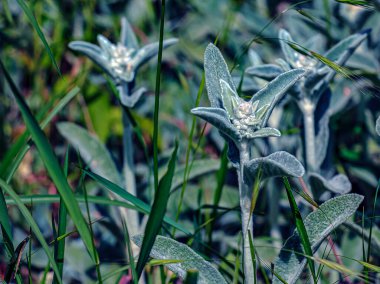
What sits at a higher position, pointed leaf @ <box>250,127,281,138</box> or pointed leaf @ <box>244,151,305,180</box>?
pointed leaf @ <box>250,127,281,138</box>

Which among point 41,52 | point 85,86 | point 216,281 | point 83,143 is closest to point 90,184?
point 83,143

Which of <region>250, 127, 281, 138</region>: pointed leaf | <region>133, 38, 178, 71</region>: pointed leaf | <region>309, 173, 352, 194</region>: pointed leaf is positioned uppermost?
<region>133, 38, 178, 71</region>: pointed leaf

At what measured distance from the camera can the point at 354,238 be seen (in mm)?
1907

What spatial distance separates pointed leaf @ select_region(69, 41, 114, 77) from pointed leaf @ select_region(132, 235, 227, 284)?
70cm

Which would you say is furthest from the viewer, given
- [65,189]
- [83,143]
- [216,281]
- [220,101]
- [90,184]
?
[90,184]

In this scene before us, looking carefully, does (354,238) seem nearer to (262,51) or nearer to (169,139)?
(169,139)

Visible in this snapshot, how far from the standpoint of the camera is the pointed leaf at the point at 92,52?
5.81 feet

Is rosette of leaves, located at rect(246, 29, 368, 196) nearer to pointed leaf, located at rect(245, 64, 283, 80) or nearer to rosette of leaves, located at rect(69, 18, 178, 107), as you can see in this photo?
pointed leaf, located at rect(245, 64, 283, 80)

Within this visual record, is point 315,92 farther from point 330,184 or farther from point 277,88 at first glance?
point 277,88

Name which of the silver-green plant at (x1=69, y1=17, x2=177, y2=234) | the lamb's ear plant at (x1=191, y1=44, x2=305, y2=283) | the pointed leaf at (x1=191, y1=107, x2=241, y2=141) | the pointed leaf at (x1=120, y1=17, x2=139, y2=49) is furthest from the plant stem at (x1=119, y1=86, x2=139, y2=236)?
the pointed leaf at (x1=191, y1=107, x2=241, y2=141)

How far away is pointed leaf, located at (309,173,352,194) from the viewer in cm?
163

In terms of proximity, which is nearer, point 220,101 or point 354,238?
point 220,101

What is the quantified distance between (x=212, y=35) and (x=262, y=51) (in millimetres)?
322

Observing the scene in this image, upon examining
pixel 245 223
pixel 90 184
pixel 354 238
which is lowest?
pixel 354 238
